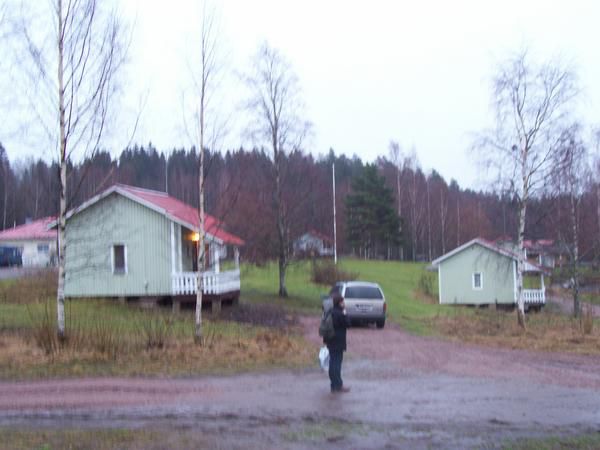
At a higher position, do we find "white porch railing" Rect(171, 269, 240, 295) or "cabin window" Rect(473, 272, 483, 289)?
"white porch railing" Rect(171, 269, 240, 295)

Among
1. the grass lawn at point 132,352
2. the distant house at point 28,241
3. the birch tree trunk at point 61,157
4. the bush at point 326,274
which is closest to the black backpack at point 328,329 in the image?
the grass lawn at point 132,352

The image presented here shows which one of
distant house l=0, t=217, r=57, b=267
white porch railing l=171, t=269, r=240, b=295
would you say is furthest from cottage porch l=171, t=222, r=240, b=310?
distant house l=0, t=217, r=57, b=267

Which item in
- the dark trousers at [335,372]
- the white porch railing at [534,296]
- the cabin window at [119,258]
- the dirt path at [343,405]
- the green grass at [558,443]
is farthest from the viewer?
→ the white porch railing at [534,296]

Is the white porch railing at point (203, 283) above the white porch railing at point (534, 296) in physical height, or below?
above

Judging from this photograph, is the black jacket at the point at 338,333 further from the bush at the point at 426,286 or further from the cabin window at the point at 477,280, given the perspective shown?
the bush at the point at 426,286

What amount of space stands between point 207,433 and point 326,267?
38.1 m

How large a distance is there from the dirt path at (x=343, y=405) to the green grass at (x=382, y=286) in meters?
12.1

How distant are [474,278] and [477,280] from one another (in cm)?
31

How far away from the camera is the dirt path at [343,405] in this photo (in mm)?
8477

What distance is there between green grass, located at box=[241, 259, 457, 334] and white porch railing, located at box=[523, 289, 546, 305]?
5.48m

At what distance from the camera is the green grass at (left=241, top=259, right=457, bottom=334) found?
34.7 m

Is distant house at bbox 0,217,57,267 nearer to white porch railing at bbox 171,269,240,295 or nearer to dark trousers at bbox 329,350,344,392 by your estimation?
white porch railing at bbox 171,269,240,295

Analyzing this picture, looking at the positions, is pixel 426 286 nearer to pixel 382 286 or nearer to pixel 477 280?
pixel 382 286

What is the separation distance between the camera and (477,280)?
48500 mm
